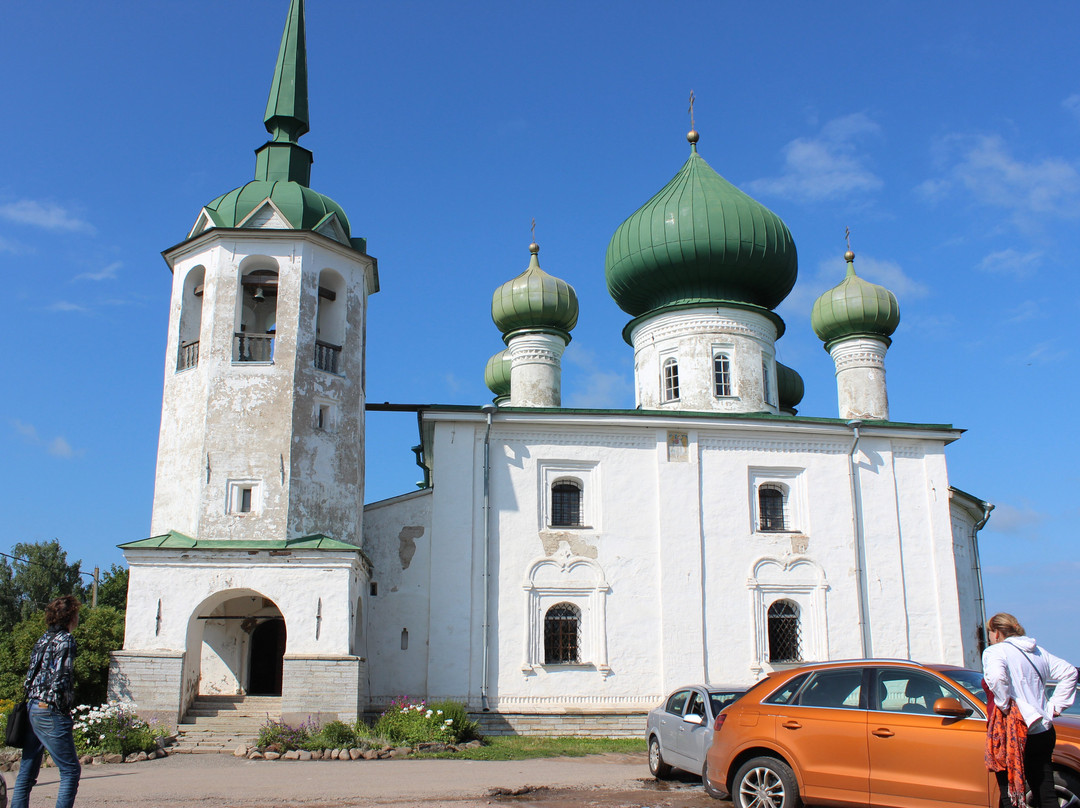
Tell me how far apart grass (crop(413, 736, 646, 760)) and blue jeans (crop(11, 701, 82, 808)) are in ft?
24.8

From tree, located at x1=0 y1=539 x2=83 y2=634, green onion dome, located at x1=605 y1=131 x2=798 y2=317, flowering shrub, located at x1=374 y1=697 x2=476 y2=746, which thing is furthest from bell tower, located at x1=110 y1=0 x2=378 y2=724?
tree, located at x1=0 y1=539 x2=83 y2=634

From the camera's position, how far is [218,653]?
16.1 metres

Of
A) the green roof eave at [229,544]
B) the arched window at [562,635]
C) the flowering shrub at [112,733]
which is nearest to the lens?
the flowering shrub at [112,733]

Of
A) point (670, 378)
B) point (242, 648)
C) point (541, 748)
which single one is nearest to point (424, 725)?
point (541, 748)

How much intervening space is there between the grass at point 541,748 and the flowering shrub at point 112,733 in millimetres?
3725

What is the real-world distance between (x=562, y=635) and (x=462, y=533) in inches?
105

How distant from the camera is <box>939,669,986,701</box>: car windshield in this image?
6.46m

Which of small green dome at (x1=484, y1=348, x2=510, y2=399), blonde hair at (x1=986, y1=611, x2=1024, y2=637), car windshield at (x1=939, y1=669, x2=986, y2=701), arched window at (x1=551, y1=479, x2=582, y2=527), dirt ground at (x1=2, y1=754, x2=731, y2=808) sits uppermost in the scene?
small green dome at (x1=484, y1=348, x2=510, y2=399)

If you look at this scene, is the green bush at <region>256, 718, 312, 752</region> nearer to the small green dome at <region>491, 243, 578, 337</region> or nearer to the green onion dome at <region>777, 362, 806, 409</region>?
the small green dome at <region>491, 243, 578, 337</region>

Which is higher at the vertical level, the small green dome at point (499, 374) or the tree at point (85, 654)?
the small green dome at point (499, 374)

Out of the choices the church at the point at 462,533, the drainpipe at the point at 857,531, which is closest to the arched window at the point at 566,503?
the church at the point at 462,533

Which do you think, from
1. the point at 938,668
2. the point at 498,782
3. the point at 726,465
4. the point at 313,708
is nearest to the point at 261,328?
the point at 313,708

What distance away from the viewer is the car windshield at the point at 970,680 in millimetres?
6458

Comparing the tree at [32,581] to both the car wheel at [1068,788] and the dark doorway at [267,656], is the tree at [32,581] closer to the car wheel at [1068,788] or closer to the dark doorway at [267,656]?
the dark doorway at [267,656]
